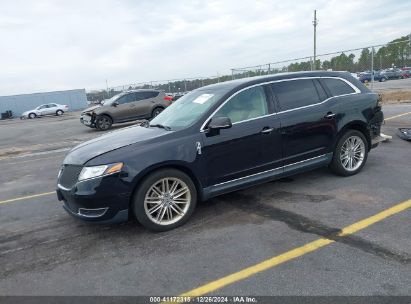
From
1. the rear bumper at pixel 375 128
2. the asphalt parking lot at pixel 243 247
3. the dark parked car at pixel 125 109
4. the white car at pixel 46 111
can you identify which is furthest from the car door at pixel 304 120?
the white car at pixel 46 111

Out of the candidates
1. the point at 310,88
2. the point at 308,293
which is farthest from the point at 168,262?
the point at 310,88

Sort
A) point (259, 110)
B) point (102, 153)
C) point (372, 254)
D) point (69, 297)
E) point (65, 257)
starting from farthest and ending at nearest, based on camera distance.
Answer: point (259, 110), point (102, 153), point (65, 257), point (372, 254), point (69, 297)

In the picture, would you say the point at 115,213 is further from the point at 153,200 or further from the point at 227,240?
the point at 227,240

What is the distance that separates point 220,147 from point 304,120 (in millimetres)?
1449

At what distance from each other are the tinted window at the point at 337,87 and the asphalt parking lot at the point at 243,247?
135cm

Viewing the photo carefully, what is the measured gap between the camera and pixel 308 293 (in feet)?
10.1

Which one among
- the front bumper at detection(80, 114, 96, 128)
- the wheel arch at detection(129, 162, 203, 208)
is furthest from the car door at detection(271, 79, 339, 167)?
the front bumper at detection(80, 114, 96, 128)

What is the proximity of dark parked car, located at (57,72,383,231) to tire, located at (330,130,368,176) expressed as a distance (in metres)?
0.02

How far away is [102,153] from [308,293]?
8.78ft

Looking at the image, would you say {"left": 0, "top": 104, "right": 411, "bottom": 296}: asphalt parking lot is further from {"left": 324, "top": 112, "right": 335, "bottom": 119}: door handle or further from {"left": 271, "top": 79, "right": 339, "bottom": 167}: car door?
{"left": 324, "top": 112, "right": 335, "bottom": 119}: door handle

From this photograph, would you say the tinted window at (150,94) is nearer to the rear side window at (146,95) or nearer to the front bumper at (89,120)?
the rear side window at (146,95)

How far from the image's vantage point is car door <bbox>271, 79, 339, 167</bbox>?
Answer: 5.35 meters

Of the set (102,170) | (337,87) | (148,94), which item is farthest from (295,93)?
(148,94)

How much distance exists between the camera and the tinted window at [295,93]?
17.9 ft
